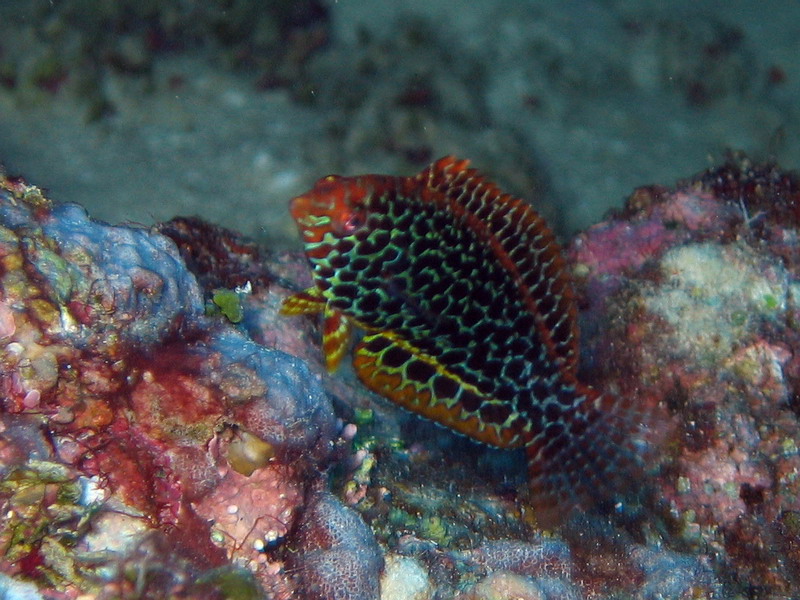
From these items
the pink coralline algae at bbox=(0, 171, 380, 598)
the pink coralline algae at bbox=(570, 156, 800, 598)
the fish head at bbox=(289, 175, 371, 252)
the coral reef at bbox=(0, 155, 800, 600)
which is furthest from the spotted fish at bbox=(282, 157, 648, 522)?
the pink coralline algae at bbox=(0, 171, 380, 598)

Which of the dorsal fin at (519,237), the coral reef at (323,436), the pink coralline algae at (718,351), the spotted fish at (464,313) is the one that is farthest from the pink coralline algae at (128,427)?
the pink coralline algae at (718,351)

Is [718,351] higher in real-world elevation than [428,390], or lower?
higher

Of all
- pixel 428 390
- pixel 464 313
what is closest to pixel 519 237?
pixel 464 313

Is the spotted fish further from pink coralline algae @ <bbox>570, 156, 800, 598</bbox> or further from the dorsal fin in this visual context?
pink coralline algae @ <bbox>570, 156, 800, 598</bbox>

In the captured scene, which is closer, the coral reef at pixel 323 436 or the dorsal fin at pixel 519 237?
the coral reef at pixel 323 436

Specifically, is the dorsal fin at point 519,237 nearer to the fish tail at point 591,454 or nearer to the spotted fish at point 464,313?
the spotted fish at point 464,313

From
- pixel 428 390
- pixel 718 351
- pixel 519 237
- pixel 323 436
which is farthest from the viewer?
pixel 718 351

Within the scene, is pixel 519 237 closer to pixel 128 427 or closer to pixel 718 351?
pixel 718 351
